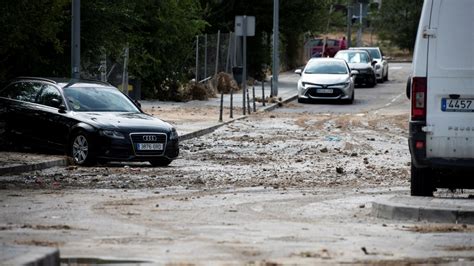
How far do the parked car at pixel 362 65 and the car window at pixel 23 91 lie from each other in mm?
33286

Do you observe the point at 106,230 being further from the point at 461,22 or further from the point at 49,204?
the point at 461,22

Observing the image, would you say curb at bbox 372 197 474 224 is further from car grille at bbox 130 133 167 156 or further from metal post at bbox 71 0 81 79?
metal post at bbox 71 0 81 79

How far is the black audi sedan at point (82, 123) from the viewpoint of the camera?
70.4ft

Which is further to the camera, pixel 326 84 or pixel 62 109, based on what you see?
pixel 326 84

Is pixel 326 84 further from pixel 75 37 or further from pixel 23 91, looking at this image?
pixel 23 91

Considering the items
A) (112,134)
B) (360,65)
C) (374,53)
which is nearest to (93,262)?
(112,134)

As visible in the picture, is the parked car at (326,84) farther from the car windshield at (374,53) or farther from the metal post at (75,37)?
the metal post at (75,37)

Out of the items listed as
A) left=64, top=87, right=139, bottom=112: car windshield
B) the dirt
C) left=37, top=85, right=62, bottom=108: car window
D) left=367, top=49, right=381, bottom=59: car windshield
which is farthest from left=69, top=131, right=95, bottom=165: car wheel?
left=367, top=49, right=381, bottom=59: car windshield

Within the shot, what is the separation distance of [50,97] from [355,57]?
3549cm

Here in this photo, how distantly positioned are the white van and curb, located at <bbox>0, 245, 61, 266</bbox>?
219 inches

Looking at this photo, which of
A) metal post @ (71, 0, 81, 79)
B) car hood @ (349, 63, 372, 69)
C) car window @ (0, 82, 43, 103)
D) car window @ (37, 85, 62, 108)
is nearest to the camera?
car window @ (37, 85, 62, 108)

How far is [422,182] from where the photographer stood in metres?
14.9

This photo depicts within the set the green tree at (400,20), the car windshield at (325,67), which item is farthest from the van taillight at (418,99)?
the green tree at (400,20)

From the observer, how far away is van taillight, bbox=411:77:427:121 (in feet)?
46.8
